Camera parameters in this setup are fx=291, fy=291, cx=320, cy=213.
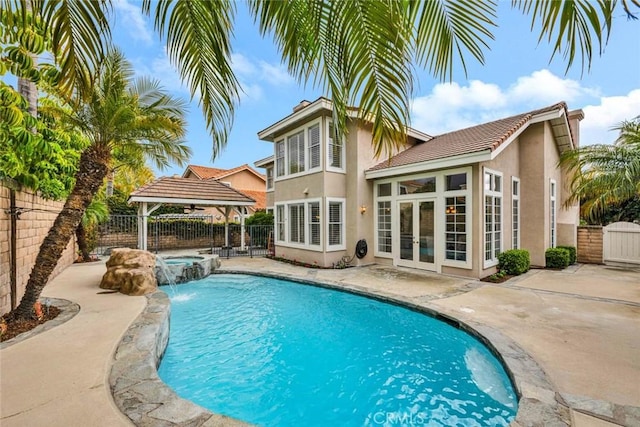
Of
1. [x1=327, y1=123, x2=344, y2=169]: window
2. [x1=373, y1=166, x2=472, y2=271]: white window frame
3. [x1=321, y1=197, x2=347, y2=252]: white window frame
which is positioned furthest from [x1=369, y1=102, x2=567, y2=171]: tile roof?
[x1=321, y1=197, x2=347, y2=252]: white window frame

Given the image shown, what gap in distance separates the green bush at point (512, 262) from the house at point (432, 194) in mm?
274

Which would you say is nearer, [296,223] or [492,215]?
[492,215]

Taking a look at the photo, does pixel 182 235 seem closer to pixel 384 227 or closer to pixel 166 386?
pixel 384 227

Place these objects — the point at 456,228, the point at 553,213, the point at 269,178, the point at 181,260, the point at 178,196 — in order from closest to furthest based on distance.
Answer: the point at 456,228
the point at 181,260
the point at 553,213
the point at 178,196
the point at 269,178

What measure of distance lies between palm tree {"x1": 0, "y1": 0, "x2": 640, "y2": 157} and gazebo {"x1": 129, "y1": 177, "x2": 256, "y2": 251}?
1337cm

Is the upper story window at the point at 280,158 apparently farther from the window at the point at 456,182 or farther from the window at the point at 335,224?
the window at the point at 456,182

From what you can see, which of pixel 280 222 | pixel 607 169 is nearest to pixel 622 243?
pixel 607 169

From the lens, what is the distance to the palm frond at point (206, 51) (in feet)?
7.07

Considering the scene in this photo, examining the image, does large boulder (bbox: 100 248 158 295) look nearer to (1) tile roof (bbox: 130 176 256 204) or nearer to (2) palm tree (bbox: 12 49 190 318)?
(2) palm tree (bbox: 12 49 190 318)

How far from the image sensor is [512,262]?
9.48 m

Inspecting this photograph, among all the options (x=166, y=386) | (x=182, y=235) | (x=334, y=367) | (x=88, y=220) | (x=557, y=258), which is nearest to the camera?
(x=166, y=386)

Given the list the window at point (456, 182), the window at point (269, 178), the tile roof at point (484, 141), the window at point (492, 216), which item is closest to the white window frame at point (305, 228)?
the tile roof at point (484, 141)

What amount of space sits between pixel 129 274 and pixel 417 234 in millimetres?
8824

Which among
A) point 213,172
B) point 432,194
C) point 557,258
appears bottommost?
point 557,258
